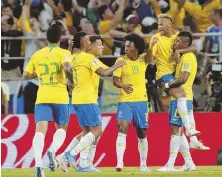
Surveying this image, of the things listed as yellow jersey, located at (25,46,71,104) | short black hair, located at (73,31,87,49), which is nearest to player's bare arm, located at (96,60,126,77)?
yellow jersey, located at (25,46,71,104)

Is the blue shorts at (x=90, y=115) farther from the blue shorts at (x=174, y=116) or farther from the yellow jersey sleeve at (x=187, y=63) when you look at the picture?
the yellow jersey sleeve at (x=187, y=63)

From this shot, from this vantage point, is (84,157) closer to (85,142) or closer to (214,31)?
(85,142)

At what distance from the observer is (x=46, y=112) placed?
59.7 ft

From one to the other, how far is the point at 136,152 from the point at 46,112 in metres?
6.02

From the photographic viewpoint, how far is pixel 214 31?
24.6 meters

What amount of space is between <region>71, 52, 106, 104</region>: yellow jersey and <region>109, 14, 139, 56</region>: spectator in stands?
4.85 meters

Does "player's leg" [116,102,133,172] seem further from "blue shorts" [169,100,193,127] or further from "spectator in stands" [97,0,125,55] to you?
"spectator in stands" [97,0,125,55]

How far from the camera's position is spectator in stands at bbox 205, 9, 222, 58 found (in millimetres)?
24141

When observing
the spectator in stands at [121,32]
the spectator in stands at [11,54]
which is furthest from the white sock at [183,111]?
the spectator in stands at [11,54]

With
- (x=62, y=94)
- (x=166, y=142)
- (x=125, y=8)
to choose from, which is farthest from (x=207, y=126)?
(x=62, y=94)

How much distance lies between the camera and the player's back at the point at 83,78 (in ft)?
64.0

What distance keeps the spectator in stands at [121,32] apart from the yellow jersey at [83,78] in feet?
15.9

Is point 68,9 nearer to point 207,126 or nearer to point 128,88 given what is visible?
point 207,126

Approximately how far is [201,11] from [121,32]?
6.99 ft
